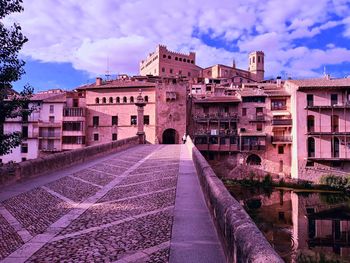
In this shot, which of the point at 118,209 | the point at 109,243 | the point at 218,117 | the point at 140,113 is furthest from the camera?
the point at 218,117

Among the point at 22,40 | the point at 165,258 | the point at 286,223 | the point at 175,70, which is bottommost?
the point at 286,223

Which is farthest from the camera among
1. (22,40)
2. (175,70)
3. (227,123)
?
(175,70)

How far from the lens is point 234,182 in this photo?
146 feet

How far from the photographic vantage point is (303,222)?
82.5 feet

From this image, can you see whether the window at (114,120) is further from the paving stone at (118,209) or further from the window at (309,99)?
the paving stone at (118,209)

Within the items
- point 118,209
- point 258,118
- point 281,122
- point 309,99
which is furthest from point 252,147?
point 118,209

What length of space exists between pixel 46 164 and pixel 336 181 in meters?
36.6

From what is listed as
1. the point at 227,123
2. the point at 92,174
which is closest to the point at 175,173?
the point at 92,174

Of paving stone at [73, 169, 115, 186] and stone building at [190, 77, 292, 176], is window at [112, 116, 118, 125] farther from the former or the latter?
paving stone at [73, 169, 115, 186]

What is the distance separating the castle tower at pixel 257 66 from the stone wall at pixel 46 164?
8758 centimetres

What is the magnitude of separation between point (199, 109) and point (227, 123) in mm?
4775

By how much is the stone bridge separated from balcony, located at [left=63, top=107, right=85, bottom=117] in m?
42.6

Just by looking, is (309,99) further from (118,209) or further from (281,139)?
(118,209)

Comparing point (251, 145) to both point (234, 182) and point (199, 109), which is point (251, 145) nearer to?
point (234, 182)
